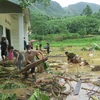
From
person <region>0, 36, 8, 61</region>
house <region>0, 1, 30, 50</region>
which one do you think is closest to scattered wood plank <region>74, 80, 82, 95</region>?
house <region>0, 1, 30, 50</region>

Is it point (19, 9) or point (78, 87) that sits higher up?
point (19, 9)

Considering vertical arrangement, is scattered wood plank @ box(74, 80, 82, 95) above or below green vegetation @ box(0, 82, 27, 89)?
below

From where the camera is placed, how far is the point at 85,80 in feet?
38.6

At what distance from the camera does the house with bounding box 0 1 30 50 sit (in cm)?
1414

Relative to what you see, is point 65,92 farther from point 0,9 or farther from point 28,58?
point 0,9

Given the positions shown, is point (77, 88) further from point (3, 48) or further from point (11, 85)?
point (3, 48)

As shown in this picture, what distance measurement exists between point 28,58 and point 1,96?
11.4ft

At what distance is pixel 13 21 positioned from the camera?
72.2ft

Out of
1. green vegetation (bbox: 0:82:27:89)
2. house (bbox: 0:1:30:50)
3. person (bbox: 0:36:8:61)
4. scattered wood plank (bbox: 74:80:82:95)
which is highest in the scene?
house (bbox: 0:1:30:50)

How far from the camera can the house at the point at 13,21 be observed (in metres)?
14.1

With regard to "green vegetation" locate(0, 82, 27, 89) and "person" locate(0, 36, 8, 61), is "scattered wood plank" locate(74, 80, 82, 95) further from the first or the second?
"person" locate(0, 36, 8, 61)

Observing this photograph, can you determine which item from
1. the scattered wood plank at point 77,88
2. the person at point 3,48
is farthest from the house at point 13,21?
the scattered wood plank at point 77,88

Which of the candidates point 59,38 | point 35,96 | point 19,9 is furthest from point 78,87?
point 59,38

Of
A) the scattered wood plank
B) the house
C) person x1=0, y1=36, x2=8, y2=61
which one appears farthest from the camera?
person x1=0, y1=36, x2=8, y2=61
